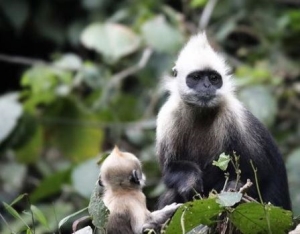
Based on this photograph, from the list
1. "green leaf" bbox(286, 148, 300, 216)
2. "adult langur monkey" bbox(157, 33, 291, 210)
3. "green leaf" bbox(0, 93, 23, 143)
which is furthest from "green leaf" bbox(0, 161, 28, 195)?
"adult langur monkey" bbox(157, 33, 291, 210)

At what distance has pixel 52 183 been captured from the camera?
10039 mm

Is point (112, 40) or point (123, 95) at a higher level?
point (112, 40)

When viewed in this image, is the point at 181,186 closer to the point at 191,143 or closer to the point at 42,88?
the point at 191,143

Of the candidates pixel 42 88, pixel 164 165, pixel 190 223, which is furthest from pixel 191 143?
pixel 42 88

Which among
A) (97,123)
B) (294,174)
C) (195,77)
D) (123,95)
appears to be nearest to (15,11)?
(123,95)

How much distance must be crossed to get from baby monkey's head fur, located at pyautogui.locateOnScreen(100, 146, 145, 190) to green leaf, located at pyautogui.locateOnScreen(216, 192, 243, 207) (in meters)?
0.79

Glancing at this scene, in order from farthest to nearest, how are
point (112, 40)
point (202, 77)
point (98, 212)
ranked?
point (112, 40), point (202, 77), point (98, 212)

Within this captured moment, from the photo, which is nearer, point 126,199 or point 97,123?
point 126,199

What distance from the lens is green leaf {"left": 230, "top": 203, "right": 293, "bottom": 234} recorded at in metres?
4.98

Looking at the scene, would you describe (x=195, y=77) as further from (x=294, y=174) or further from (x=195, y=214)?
(x=294, y=174)

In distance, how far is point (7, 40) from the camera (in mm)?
14172

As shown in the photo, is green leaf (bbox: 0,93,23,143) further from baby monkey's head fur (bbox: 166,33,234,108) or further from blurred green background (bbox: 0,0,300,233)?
baby monkey's head fur (bbox: 166,33,234,108)

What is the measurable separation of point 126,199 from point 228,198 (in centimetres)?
78

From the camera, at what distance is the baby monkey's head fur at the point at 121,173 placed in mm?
5617
